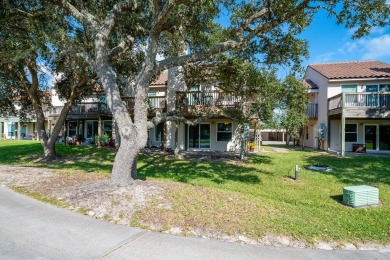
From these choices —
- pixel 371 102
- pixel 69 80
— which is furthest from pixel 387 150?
pixel 69 80

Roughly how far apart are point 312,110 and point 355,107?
663cm

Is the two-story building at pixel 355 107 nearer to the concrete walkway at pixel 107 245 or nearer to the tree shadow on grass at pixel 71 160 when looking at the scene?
the tree shadow on grass at pixel 71 160

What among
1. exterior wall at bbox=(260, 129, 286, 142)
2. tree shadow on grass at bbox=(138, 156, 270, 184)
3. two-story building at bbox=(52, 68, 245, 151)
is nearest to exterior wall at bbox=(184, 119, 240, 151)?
two-story building at bbox=(52, 68, 245, 151)

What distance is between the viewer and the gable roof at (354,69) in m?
21.2

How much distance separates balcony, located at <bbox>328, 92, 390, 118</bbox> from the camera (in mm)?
18281

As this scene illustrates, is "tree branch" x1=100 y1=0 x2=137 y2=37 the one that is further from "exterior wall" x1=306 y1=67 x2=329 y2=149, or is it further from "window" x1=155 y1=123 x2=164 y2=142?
"exterior wall" x1=306 y1=67 x2=329 y2=149

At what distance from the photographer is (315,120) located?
2505cm

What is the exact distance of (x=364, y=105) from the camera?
64.5 ft

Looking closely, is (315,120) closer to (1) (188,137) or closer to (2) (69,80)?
(1) (188,137)

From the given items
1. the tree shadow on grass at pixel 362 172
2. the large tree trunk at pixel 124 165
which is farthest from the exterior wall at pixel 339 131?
the large tree trunk at pixel 124 165

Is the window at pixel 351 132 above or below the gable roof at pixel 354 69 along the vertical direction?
below

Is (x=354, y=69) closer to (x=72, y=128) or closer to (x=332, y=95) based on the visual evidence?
(x=332, y=95)

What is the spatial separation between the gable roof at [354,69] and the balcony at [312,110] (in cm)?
311

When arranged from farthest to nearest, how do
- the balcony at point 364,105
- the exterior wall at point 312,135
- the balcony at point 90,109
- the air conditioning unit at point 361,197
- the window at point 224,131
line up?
1. the exterior wall at point 312,135
2. the balcony at point 90,109
3. the window at point 224,131
4. the balcony at point 364,105
5. the air conditioning unit at point 361,197
